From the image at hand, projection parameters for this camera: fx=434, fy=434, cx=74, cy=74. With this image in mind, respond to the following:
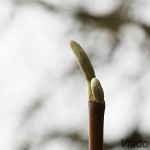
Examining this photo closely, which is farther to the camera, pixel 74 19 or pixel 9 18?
pixel 9 18

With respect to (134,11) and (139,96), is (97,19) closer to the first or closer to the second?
(134,11)

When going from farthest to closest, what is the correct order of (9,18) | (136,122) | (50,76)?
1. (9,18)
2. (50,76)
3. (136,122)

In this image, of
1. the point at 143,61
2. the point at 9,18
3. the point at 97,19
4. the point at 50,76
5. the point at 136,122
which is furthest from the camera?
the point at 9,18

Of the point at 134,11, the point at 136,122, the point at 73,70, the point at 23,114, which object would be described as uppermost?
the point at 134,11

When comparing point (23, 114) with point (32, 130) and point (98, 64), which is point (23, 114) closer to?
point (32, 130)

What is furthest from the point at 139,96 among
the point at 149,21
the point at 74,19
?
the point at 74,19

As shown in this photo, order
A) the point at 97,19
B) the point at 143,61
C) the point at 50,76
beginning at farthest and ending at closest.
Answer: the point at 50,76
the point at 143,61
the point at 97,19

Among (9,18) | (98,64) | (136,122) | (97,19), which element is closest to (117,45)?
(98,64)

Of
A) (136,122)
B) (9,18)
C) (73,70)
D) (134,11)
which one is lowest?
(136,122)

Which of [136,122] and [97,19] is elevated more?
[97,19]
